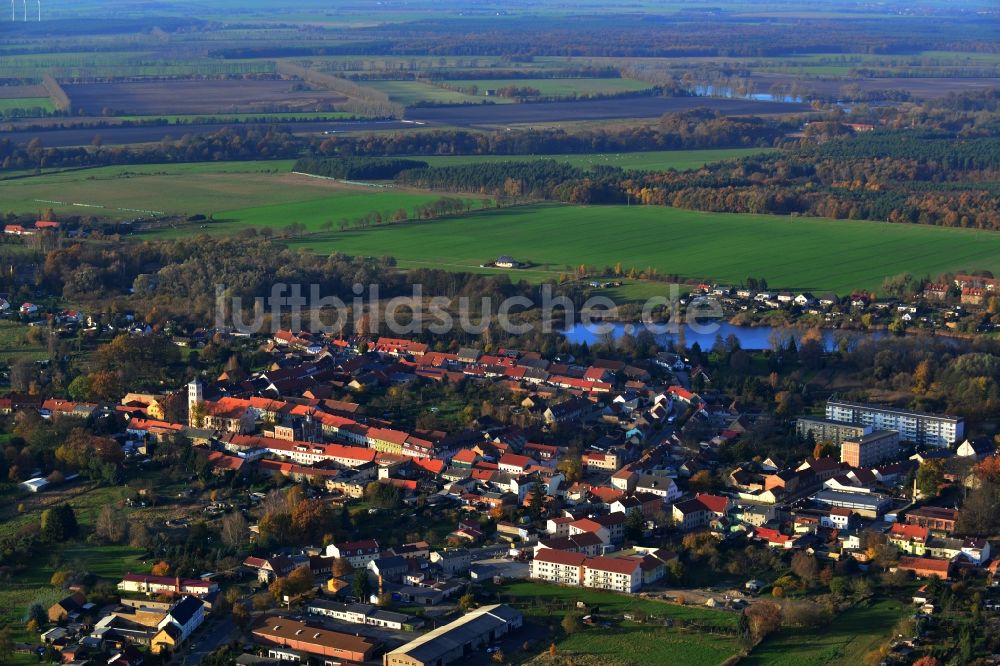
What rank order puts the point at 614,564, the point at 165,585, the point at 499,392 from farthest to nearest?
the point at 499,392 < the point at 614,564 < the point at 165,585

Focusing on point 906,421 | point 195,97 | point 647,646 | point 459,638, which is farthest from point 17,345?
point 195,97

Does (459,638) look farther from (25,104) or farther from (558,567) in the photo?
(25,104)

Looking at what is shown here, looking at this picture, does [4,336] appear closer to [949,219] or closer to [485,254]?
[485,254]

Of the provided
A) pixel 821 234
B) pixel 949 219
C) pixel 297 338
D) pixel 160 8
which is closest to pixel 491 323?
pixel 297 338

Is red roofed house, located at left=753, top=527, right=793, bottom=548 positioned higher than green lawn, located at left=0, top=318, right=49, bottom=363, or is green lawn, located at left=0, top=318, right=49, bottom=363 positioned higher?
red roofed house, located at left=753, top=527, right=793, bottom=548

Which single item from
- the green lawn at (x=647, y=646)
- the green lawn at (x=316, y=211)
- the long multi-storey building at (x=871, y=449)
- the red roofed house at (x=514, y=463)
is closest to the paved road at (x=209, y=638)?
the green lawn at (x=647, y=646)

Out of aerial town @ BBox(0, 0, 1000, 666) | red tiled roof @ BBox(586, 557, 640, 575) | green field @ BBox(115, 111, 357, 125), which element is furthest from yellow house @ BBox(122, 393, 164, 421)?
green field @ BBox(115, 111, 357, 125)

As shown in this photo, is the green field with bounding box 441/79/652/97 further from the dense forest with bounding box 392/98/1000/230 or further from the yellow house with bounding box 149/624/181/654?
the yellow house with bounding box 149/624/181/654

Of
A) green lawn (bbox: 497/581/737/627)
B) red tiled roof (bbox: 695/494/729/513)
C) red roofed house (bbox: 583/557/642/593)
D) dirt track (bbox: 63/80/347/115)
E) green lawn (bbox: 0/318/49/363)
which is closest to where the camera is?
green lawn (bbox: 497/581/737/627)
